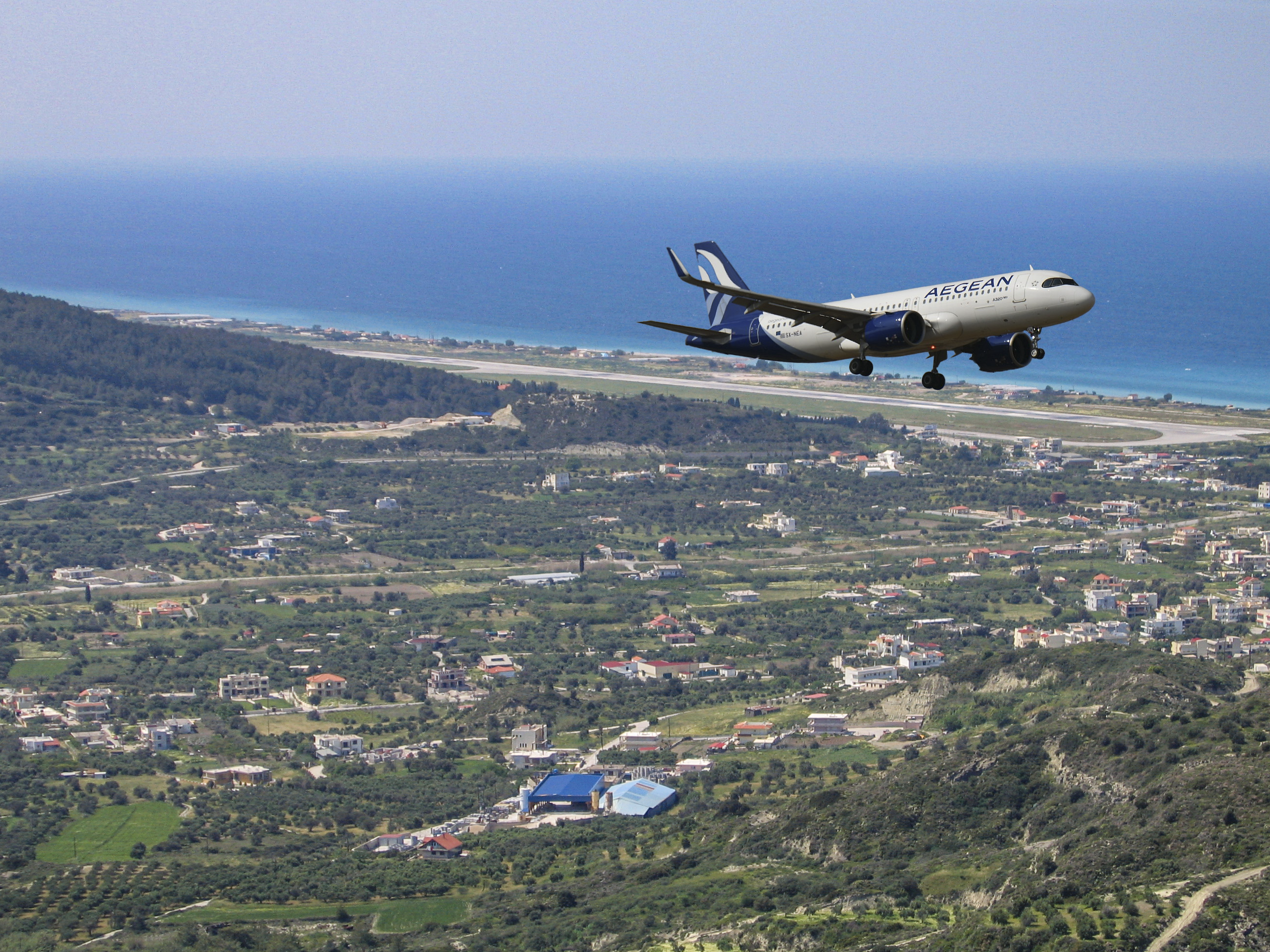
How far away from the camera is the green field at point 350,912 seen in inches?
2574

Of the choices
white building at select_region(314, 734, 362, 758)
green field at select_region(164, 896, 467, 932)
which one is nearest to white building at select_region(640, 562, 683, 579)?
white building at select_region(314, 734, 362, 758)

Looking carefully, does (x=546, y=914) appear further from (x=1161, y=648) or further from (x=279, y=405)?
(x=279, y=405)

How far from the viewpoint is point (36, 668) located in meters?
106

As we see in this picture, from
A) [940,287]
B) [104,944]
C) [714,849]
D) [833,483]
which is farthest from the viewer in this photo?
[833,483]

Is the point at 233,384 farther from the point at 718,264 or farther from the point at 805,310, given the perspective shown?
the point at 805,310

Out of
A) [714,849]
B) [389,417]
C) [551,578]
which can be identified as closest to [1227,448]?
[551,578]

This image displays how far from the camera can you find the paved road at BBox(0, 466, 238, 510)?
15512cm

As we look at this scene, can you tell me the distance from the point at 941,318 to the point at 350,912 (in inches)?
1271

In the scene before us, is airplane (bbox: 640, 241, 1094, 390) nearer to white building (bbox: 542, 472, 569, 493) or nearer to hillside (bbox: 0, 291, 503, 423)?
white building (bbox: 542, 472, 569, 493)

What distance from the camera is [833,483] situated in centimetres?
15650

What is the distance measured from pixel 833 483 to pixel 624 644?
1955 inches

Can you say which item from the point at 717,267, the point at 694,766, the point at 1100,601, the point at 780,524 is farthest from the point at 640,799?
the point at 780,524

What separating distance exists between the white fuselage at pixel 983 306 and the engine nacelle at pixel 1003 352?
0.21 m

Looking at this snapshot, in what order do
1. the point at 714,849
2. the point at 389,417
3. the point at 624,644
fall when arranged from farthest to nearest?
the point at 389,417 → the point at 624,644 → the point at 714,849
